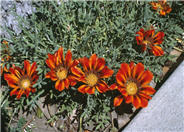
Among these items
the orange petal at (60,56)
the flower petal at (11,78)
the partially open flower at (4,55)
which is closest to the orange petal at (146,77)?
the orange petal at (60,56)

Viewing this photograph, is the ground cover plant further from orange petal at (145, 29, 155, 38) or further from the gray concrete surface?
the gray concrete surface

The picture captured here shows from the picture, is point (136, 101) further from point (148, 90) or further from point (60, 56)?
point (60, 56)

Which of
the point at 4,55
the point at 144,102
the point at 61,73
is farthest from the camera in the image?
the point at 4,55

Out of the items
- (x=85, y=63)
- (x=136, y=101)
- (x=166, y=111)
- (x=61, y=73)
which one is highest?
(x=85, y=63)

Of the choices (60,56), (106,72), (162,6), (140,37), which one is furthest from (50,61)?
(162,6)

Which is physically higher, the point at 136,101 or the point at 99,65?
the point at 99,65
